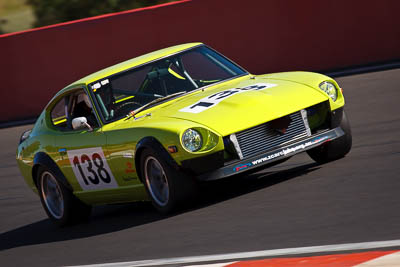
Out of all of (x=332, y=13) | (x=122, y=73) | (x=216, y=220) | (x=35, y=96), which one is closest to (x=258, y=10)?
(x=332, y=13)

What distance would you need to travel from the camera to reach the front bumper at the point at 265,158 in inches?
275

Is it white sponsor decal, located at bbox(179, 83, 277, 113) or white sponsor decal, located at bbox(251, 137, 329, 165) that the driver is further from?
white sponsor decal, located at bbox(251, 137, 329, 165)

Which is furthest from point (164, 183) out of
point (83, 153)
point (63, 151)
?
point (63, 151)

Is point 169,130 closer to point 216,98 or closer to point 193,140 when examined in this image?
point 193,140

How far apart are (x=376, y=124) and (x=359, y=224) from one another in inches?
186

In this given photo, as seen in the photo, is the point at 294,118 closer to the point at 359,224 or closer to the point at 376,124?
the point at 359,224

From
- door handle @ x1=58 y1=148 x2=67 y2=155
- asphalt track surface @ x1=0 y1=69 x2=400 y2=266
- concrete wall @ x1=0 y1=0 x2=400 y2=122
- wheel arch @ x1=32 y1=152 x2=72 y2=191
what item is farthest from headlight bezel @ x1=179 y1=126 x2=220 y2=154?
concrete wall @ x1=0 y1=0 x2=400 y2=122

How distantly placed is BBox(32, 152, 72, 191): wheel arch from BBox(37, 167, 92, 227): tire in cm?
5

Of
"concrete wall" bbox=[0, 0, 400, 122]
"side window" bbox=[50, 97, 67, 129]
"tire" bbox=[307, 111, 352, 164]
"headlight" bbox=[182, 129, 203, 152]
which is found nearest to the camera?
"headlight" bbox=[182, 129, 203, 152]

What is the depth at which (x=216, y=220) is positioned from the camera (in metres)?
6.69

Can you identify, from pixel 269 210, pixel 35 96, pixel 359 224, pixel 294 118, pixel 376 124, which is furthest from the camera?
pixel 35 96

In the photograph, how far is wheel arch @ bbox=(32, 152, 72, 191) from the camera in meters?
8.34

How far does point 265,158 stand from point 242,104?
1.62ft

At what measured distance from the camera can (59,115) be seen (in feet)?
28.6
